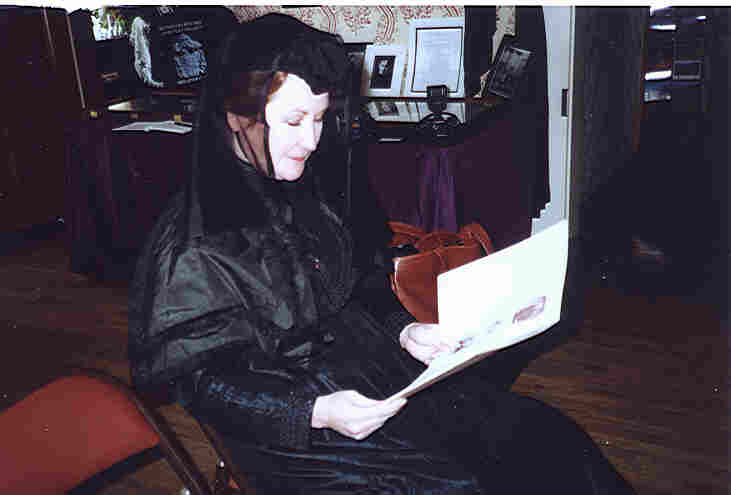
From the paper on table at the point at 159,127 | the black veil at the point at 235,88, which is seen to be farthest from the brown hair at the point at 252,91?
the paper on table at the point at 159,127

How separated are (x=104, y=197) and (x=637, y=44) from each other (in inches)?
110

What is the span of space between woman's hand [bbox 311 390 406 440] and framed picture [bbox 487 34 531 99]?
2.21 m

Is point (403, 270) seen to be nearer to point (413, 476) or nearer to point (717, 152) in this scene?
point (413, 476)

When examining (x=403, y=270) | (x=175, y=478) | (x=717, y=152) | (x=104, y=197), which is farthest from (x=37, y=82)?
(x=717, y=152)

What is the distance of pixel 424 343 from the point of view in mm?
1203

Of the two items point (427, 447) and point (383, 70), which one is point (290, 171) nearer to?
point (427, 447)

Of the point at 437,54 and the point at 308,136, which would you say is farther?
the point at 437,54

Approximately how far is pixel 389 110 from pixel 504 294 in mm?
2186

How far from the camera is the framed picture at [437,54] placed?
308cm

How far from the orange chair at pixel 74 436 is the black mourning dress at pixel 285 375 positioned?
60 mm

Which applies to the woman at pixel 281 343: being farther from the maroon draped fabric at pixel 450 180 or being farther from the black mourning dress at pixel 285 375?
the maroon draped fabric at pixel 450 180

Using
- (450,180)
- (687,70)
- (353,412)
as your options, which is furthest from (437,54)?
(687,70)

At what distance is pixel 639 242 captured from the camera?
10.6ft

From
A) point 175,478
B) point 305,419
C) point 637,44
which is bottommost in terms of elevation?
point 175,478
